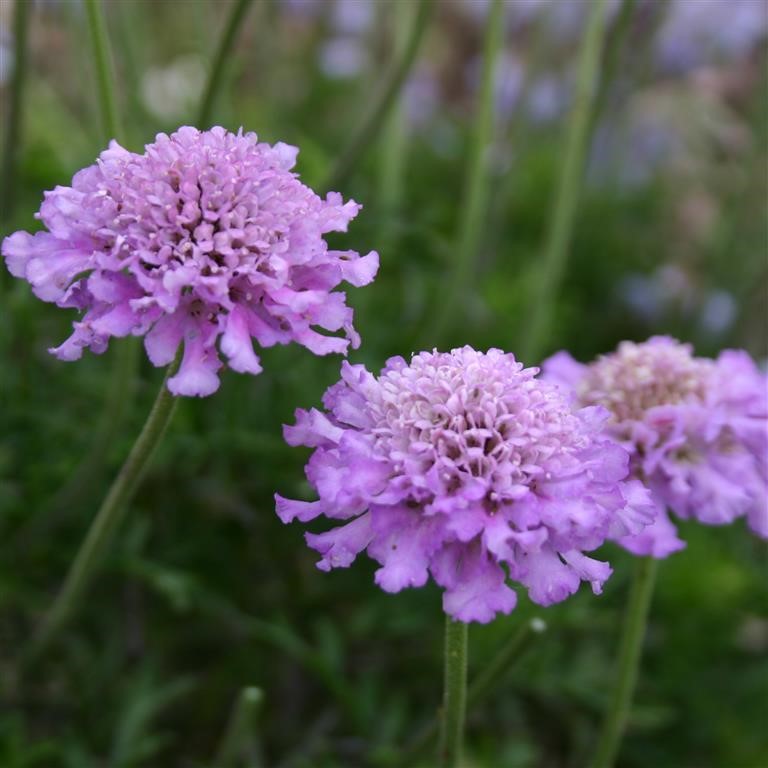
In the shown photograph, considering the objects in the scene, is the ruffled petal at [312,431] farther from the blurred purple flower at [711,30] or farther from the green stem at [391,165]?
the blurred purple flower at [711,30]

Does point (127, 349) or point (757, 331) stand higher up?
point (757, 331)

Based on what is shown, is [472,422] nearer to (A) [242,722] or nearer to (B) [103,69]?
(A) [242,722]

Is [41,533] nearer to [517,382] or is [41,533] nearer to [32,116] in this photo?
[517,382]

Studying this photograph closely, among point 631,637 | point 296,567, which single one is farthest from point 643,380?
point 296,567

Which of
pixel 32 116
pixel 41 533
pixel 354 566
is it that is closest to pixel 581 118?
pixel 354 566

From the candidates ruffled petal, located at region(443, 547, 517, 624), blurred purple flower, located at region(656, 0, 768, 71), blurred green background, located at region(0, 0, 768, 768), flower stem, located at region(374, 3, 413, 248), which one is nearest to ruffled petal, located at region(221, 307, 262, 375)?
ruffled petal, located at region(443, 547, 517, 624)

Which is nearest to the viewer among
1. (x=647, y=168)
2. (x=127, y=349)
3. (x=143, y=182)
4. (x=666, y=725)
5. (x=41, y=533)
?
(x=143, y=182)

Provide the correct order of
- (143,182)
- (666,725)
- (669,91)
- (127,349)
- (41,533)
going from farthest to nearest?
(669,91) → (666,725) → (41,533) → (127,349) → (143,182)
